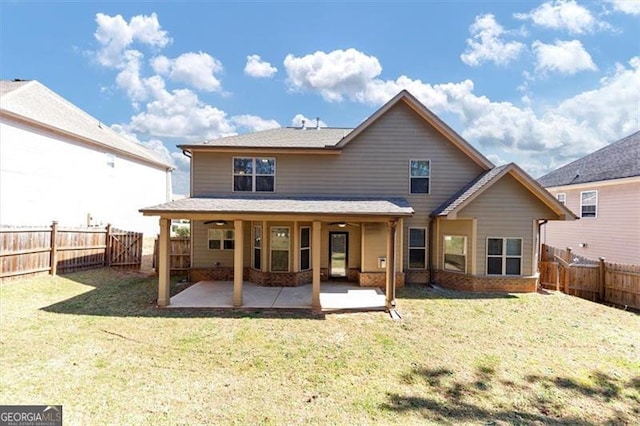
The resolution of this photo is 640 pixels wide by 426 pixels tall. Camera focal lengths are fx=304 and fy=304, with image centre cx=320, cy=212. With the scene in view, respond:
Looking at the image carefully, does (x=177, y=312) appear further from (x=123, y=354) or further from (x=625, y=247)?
(x=625, y=247)

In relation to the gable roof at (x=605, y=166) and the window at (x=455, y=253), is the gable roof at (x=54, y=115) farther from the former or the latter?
the gable roof at (x=605, y=166)

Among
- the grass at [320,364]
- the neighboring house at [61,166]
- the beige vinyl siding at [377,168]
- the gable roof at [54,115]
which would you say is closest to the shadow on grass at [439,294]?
the grass at [320,364]

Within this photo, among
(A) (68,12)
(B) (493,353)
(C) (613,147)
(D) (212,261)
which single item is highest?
(A) (68,12)

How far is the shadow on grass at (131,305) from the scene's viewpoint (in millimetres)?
8523

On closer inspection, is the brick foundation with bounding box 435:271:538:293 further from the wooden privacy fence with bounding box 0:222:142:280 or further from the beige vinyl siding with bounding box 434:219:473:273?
the wooden privacy fence with bounding box 0:222:142:280

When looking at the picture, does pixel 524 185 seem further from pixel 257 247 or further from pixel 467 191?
pixel 257 247

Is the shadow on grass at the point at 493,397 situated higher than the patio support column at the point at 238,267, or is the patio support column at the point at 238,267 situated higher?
the patio support column at the point at 238,267

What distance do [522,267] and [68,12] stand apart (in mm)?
21362

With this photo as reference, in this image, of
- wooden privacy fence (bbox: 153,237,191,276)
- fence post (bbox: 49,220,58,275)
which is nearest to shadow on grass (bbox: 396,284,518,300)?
wooden privacy fence (bbox: 153,237,191,276)

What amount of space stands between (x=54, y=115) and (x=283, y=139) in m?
13.3

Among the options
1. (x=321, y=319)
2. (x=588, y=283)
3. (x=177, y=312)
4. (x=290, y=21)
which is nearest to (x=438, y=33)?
(x=290, y=21)

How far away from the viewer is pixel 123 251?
565 inches

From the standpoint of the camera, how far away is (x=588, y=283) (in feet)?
37.7

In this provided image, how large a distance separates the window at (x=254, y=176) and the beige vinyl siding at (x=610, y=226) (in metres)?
15.5
